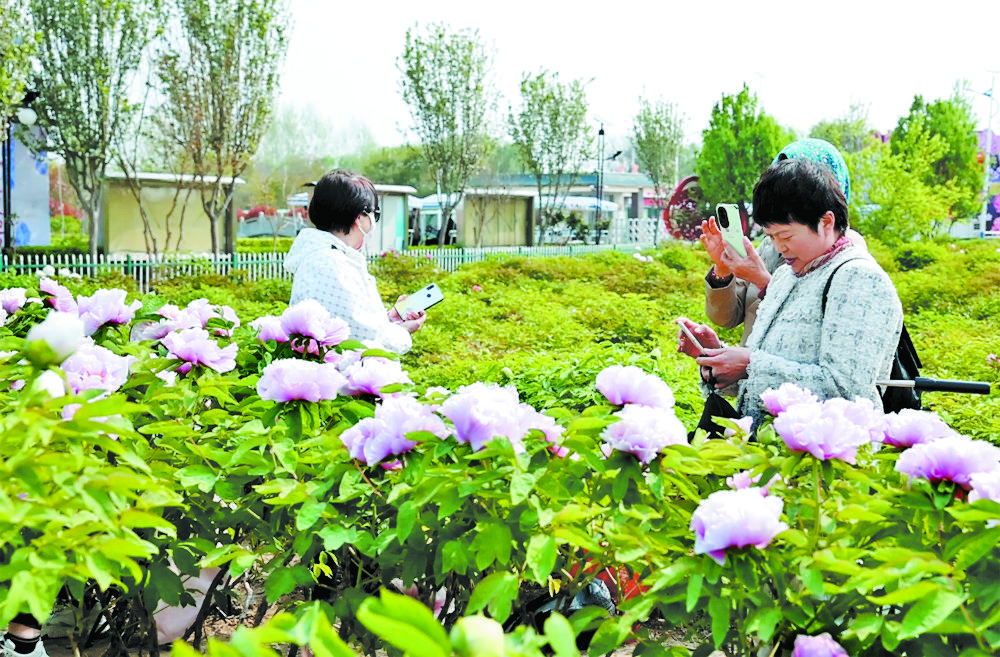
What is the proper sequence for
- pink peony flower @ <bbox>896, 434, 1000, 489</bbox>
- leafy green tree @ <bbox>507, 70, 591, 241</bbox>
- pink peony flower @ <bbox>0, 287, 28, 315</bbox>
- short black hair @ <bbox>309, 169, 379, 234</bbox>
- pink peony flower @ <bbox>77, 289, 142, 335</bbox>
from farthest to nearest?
leafy green tree @ <bbox>507, 70, 591, 241</bbox> → short black hair @ <bbox>309, 169, 379, 234</bbox> → pink peony flower @ <bbox>0, 287, 28, 315</bbox> → pink peony flower @ <bbox>77, 289, 142, 335</bbox> → pink peony flower @ <bbox>896, 434, 1000, 489</bbox>

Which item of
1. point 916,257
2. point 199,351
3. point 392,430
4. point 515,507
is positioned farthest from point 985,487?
point 916,257

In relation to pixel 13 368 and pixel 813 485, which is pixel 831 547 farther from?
pixel 13 368

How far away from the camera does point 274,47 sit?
739 inches

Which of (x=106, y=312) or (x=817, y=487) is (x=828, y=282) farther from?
(x=106, y=312)

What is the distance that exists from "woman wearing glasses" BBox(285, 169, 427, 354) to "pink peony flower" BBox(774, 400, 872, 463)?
184cm

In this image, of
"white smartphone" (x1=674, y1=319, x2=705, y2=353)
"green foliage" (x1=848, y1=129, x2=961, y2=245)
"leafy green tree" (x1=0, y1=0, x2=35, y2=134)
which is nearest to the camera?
"white smartphone" (x1=674, y1=319, x2=705, y2=353)

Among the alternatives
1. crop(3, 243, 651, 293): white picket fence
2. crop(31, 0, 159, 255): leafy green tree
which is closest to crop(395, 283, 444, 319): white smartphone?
crop(3, 243, 651, 293): white picket fence

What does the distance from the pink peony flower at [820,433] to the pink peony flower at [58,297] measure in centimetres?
189

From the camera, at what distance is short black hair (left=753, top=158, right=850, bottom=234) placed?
224 centimetres

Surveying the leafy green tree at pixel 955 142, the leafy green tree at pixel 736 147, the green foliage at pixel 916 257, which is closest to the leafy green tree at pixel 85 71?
the green foliage at pixel 916 257

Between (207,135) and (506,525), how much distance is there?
18.8 metres

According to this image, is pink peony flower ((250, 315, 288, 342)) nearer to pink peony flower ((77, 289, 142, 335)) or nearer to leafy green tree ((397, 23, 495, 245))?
pink peony flower ((77, 289, 142, 335))

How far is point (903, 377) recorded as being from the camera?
2.39 m

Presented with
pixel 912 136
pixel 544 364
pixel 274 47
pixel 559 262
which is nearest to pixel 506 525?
pixel 544 364
